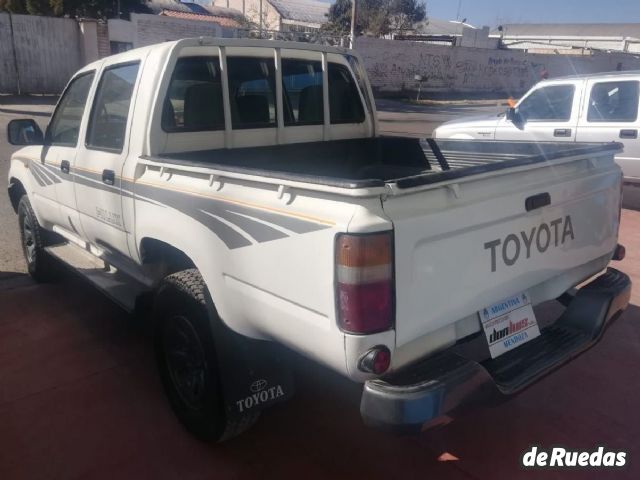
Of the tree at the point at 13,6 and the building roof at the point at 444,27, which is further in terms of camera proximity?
the building roof at the point at 444,27

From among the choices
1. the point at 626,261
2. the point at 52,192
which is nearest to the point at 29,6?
the point at 52,192

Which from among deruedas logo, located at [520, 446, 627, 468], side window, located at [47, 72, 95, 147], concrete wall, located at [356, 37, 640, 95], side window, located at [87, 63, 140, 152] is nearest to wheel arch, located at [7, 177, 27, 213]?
side window, located at [47, 72, 95, 147]

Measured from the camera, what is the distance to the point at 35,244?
4875 mm

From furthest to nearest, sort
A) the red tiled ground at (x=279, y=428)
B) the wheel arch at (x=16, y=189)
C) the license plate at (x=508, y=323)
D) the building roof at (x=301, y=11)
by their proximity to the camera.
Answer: the building roof at (x=301, y=11)
the wheel arch at (x=16, y=189)
the red tiled ground at (x=279, y=428)
the license plate at (x=508, y=323)

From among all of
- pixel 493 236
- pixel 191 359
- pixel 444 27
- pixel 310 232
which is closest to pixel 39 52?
pixel 191 359

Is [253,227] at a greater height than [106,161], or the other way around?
[106,161]

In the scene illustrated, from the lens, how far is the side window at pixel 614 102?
24.3 ft

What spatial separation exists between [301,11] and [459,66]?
21.3 metres

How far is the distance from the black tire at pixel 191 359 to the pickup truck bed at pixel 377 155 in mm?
689

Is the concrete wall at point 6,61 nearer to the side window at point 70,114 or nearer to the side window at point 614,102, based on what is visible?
the side window at point 70,114

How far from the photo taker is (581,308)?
290 cm

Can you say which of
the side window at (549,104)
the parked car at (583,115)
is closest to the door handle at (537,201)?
the parked car at (583,115)

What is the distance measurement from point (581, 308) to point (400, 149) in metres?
1.74

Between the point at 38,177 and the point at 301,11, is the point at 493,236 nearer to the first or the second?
the point at 38,177
